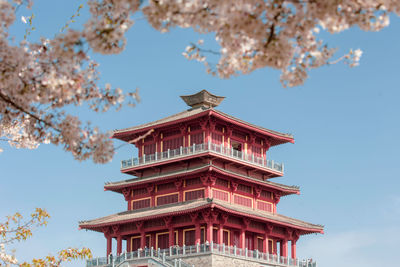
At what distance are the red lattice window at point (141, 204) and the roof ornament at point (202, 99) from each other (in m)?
9.55

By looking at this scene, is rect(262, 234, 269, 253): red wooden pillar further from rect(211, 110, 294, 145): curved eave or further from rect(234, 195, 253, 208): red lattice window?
rect(211, 110, 294, 145): curved eave

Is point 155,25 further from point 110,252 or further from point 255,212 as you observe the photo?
point 110,252

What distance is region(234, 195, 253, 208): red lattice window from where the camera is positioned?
4919 centimetres

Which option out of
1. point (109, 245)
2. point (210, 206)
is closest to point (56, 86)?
point (210, 206)

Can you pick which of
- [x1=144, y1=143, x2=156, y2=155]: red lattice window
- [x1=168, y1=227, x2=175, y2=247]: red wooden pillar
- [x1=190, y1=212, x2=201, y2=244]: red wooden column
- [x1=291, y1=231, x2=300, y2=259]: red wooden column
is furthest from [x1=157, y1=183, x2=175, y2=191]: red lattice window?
[x1=291, y1=231, x2=300, y2=259]: red wooden column

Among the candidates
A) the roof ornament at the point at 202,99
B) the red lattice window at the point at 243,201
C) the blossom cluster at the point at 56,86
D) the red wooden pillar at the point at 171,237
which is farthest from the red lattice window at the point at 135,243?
the blossom cluster at the point at 56,86

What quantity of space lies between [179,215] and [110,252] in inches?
322

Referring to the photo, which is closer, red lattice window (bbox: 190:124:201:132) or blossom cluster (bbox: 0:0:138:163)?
blossom cluster (bbox: 0:0:138:163)

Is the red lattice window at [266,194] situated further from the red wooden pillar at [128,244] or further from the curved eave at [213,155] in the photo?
the red wooden pillar at [128,244]

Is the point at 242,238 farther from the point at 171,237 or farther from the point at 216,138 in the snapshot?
the point at 216,138

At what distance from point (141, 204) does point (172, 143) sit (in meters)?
5.86

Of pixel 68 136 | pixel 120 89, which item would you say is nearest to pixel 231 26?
pixel 120 89

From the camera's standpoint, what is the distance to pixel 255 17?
380 inches

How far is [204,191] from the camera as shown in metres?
47.2
